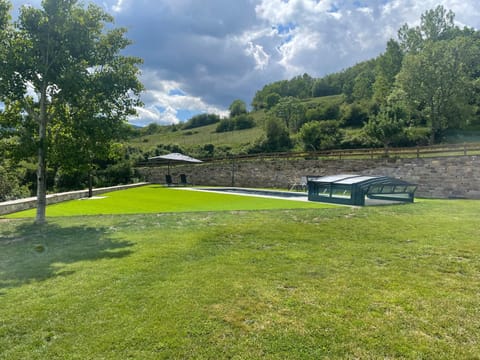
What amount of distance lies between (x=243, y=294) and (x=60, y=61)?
791 centimetres

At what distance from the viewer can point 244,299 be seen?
330 cm

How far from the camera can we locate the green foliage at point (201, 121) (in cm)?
7362

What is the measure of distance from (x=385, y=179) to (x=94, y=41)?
10899 mm

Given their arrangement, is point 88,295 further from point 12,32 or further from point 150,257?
point 12,32

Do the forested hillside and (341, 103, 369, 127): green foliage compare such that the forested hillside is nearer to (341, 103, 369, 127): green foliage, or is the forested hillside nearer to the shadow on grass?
(341, 103, 369, 127): green foliage

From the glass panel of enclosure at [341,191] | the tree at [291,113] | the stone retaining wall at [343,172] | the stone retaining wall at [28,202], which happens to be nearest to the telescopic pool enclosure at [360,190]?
the glass panel of enclosure at [341,191]

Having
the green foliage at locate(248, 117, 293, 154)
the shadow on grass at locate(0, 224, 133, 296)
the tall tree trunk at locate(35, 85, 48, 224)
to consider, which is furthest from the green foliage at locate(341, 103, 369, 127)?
the shadow on grass at locate(0, 224, 133, 296)

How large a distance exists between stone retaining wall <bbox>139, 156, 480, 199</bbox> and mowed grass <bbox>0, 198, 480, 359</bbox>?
975cm

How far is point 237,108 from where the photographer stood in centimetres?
8025

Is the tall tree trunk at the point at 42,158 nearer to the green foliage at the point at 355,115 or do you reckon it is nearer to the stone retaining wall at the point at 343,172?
the stone retaining wall at the point at 343,172

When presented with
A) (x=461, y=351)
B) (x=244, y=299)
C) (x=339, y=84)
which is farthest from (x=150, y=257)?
(x=339, y=84)

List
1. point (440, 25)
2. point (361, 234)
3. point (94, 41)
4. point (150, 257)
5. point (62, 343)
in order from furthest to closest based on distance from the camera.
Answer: point (440, 25) → point (94, 41) → point (361, 234) → point (150, 257) → point (62, 343)

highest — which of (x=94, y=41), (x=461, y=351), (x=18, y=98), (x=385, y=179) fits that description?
(x=94, y=41)

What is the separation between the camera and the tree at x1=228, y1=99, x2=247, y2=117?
78.9 metres
